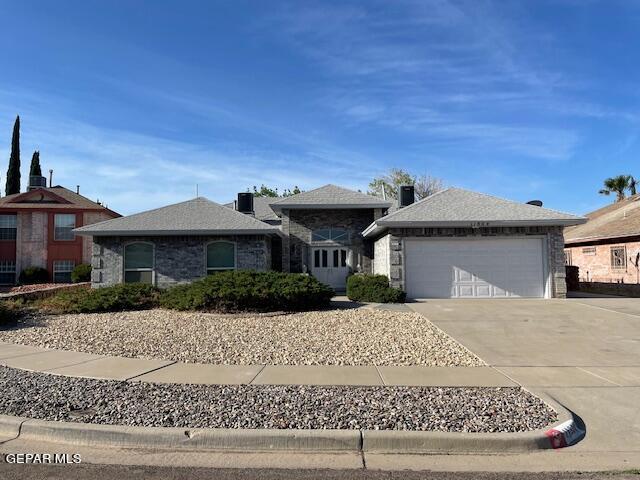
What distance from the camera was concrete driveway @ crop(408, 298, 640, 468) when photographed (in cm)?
521

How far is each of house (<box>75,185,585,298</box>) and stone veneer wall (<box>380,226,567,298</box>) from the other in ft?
0.13

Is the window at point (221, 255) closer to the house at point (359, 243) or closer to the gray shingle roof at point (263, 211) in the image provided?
the house at point (359, 243)

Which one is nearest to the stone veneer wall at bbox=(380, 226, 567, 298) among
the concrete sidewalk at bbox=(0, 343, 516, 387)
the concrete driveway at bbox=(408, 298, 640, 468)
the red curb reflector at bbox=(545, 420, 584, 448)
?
the concrete driveway at bbox=(408, 298, 640, 468)

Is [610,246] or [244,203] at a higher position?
[244,203]

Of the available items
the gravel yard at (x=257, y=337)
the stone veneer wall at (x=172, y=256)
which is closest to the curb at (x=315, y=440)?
the gravel yard at (x=257, y=337)

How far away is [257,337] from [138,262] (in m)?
11.5

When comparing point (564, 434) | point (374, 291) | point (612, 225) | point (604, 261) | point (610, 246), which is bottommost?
point (564, 434)

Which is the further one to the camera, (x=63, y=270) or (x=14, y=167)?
(x=14, y=167)

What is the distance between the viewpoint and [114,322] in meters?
12.2

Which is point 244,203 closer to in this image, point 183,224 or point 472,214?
point 183,224

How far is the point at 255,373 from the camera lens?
7.07 meters

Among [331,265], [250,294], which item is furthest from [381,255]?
[250,294]

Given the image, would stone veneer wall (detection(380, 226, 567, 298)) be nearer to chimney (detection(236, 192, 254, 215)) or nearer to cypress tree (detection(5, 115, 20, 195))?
chimney (detection(236, 192, 254, 215))

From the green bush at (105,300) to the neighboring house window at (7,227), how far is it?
1586 centimetres
